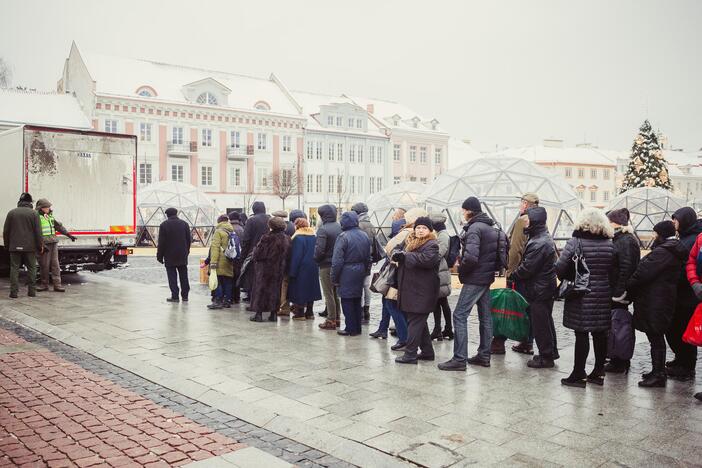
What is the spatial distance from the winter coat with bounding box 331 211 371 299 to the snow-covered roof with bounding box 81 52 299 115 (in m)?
40.6

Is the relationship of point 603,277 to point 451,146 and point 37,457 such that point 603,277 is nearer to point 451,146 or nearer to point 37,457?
point 37,457

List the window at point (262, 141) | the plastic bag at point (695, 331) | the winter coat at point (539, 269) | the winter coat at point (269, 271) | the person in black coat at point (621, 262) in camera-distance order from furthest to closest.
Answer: the window at point (262, 141), the winter coat at point (269, 271), the winter coat at point (539, 269), the person in black coat at point (621, 262), the plastic bag at point (695, 331)

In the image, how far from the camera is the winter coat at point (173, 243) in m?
11.8

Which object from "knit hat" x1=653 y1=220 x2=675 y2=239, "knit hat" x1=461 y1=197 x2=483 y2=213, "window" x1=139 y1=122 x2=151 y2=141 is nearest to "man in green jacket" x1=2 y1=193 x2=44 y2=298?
"knit hat" x1=461 y1=197 x2=483 y2=213

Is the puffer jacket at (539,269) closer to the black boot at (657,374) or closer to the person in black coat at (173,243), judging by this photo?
the black boot at (657,374)

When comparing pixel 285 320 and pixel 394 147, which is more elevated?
pixel 394 147

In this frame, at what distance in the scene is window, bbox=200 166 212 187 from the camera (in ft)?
168

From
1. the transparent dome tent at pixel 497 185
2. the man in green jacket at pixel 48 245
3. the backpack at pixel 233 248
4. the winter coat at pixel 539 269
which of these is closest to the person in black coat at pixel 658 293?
the winter coat at pixel 539 269

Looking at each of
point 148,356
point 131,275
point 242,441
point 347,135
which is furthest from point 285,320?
point 347,135

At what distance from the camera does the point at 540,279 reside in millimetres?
7020

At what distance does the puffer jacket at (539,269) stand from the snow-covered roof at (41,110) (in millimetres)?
38090

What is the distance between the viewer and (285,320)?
34.3 ft

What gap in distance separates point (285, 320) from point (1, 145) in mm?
8968

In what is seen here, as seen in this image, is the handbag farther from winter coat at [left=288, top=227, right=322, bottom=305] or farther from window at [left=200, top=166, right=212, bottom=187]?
window at [left=200, top=166, right=212, bottom=187]
